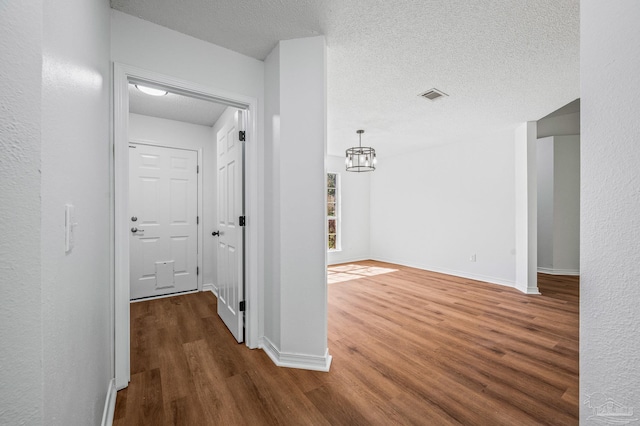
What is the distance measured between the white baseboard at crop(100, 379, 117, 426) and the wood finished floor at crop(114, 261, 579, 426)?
4cm

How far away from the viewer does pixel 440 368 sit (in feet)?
6.33

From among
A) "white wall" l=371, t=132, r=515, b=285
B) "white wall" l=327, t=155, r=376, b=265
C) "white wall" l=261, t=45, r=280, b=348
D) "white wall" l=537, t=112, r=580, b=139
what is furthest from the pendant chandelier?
"white wall" l=537, t=112, r=580, b=139

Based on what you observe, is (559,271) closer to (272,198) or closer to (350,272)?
(350,272)

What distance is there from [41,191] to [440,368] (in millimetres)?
2355

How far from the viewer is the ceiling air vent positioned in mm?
2850

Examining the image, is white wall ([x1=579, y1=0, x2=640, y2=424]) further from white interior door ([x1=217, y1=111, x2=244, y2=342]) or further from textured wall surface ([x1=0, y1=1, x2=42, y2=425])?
white interior door ([x1=217, y1=111, x2=244, y2=342])

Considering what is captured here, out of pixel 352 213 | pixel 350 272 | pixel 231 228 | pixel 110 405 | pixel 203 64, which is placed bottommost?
pixel 350 272

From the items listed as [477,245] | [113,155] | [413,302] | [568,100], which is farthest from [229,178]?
[477,245]

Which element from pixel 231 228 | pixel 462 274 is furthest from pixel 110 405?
pixel 462 274

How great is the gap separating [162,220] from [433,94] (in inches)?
150

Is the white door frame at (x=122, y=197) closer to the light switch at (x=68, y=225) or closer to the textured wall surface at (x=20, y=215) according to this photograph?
the light switch at (x=68, y=225)

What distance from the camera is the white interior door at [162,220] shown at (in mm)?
3406

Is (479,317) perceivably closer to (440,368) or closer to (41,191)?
(440,368)

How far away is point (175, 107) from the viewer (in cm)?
323
